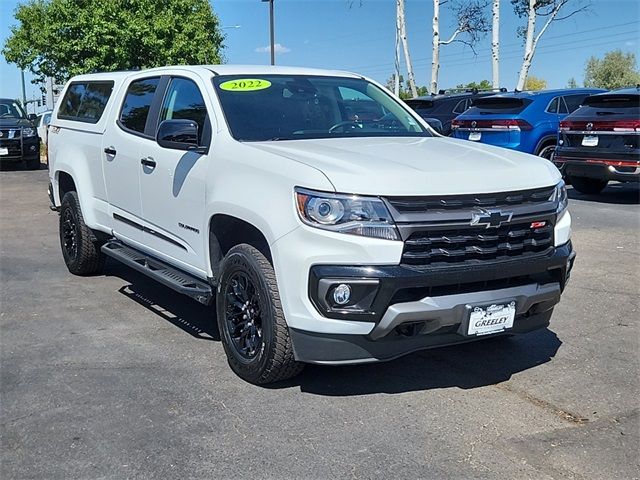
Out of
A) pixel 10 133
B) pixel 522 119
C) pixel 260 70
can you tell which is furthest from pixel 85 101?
pixel 10 133

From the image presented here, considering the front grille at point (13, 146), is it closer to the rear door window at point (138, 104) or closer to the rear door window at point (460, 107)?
the rear door window at point (460, 107)

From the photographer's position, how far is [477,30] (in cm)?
2770

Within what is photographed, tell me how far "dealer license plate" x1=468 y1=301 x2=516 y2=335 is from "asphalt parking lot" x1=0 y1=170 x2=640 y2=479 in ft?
1.51

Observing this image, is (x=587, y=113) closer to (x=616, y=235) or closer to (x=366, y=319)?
(x=616, y=235)

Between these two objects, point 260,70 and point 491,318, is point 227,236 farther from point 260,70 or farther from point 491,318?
point 491,318

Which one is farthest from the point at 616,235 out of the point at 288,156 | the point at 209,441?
the point at 209,441

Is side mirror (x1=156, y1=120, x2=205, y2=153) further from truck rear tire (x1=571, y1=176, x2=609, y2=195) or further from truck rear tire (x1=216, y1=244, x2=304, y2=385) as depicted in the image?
truck rear tire (x1=571, y1=176, x2=609, y2=195)

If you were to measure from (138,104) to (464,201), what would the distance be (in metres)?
3.21

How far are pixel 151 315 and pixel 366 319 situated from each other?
2.66m

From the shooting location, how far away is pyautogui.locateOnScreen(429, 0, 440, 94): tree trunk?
2495 centimetres

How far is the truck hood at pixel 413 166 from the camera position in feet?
11.6

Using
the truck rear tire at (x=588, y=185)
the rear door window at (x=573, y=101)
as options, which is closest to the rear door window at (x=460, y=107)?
the rear door window at (x=573, y=101)

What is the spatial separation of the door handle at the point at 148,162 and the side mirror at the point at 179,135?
1.43ft

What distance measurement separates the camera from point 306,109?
4.92m
